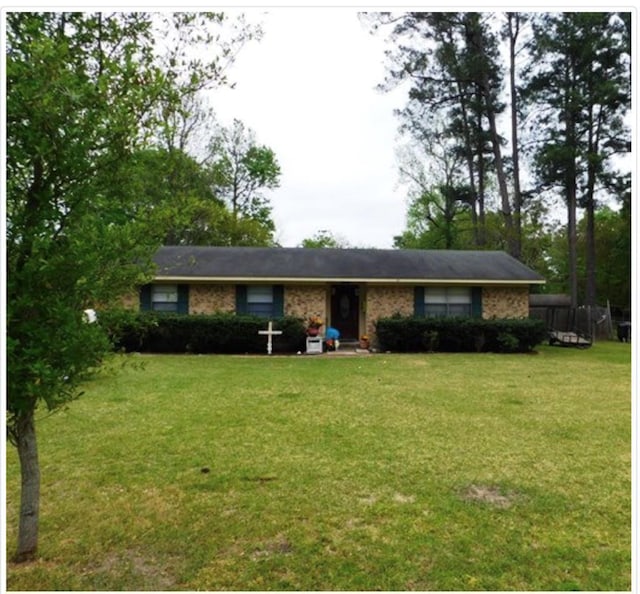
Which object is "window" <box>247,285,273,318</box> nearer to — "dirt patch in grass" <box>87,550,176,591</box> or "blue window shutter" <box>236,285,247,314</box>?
"blue window shutter" <box>236,285,247,314</box>

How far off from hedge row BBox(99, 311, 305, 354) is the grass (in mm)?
5650

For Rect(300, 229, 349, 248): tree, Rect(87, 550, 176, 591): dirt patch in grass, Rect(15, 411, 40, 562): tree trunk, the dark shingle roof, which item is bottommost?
Rect(87, 550, 176, 591): dirt patch in grass

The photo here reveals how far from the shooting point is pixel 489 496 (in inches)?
144

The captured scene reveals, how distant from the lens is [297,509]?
341 cm

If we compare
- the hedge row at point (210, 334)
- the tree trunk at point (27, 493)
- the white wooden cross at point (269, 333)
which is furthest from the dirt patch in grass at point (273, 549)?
the hedge row at point (210, 334)

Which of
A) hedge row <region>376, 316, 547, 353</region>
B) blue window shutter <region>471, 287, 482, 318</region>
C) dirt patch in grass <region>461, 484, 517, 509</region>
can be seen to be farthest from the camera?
blue window shutter <region>471, 287, 482, 318</region>

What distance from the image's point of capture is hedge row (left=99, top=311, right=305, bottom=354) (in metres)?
13.1

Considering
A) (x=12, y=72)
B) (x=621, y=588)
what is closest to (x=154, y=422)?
(x=12, y=72)

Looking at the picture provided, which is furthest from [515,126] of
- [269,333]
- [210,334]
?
[210,334]

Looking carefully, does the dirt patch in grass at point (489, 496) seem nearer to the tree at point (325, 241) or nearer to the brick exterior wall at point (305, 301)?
the brick exterior wall at point (305, 301)

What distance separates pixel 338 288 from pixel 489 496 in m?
12.3

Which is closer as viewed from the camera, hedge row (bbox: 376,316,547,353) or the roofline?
hedge row (bbox: 376,316,547,353)

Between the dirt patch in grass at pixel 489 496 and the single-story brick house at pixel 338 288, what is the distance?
11.0 metres

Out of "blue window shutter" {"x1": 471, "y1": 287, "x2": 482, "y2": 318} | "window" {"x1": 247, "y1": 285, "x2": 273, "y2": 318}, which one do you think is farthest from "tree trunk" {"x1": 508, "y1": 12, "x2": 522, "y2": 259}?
"window" {"x1": 247, "y1": 285, "x2": 273, "y2": 318}
